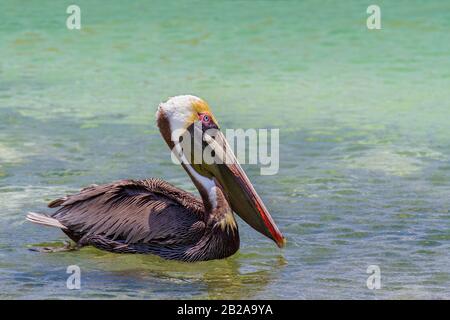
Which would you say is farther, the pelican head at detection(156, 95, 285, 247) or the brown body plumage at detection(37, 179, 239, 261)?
the pelican head at detection(156, 95, 285, 247)

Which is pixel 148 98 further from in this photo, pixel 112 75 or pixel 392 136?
pixel 392 136

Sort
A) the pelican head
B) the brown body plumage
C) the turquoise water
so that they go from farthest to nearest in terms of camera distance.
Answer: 1. the pelican head
2. the brown body plumage
3. the turquoise water

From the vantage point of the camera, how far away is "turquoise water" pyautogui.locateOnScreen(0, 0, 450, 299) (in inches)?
240

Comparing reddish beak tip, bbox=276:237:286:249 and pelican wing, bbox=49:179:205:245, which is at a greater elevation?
pelican wing, bbox=49:179:205:245

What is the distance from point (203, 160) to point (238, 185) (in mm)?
224

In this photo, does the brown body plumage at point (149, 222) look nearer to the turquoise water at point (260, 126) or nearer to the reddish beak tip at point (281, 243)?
the turquoise water at point (260, 126)

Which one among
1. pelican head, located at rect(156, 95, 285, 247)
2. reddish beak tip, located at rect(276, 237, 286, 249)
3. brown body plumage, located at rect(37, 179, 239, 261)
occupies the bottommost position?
reddish beak tip, located at rect(276, 237, 286, 249)

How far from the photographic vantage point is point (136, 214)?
6402 mm

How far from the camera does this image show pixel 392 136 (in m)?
9.07

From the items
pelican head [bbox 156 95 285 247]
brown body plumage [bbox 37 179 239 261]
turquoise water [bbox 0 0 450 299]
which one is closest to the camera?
turquoise water [bbox 0 0 450 299]

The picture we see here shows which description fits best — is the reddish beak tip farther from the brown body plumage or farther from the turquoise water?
the brown body plumage

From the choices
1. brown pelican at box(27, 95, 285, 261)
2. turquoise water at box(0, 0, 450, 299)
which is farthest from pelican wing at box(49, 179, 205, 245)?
turquoise water at box(0, 0, 450, 299)
